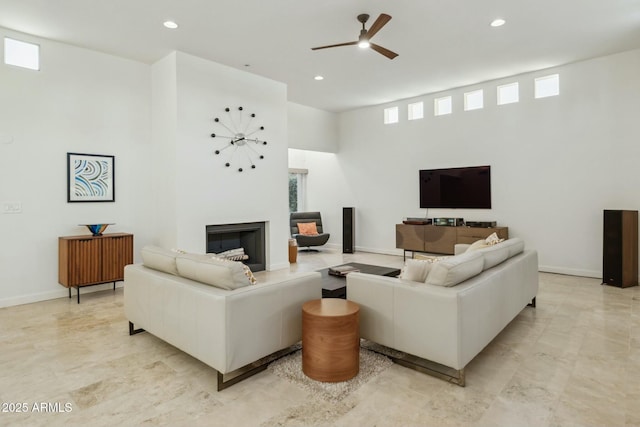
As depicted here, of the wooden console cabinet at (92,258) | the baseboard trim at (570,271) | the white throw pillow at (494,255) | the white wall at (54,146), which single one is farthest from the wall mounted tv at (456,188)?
the wooden console cabinet at (92,258)

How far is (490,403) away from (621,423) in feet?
2.13

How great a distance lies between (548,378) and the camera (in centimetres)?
246

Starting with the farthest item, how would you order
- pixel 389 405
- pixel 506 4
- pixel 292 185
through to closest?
pixel 292 185 → pixel 506 4 → pixel 389 405

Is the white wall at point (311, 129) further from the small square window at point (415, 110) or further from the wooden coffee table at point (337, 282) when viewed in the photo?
the wooden coffee table at point (337, 282)

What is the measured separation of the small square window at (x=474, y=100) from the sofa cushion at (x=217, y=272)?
5594 mm

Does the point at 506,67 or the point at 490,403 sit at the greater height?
the point at 506,67

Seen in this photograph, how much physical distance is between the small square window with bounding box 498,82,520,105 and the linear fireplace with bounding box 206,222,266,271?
456 centimetres

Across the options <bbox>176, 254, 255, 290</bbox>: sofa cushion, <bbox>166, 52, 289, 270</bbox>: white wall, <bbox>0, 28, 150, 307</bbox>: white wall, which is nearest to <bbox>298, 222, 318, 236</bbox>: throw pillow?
<bbox>166, 52, 289, 270</bbox>: white wall

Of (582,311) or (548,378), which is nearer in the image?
(548,378)

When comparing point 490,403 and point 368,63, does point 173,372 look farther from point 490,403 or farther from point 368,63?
point 368,63

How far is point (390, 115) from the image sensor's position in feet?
25.5

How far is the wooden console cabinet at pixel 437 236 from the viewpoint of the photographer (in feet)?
19.9

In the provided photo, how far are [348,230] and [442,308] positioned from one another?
585cm

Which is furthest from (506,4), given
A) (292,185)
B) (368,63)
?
(292,185)
